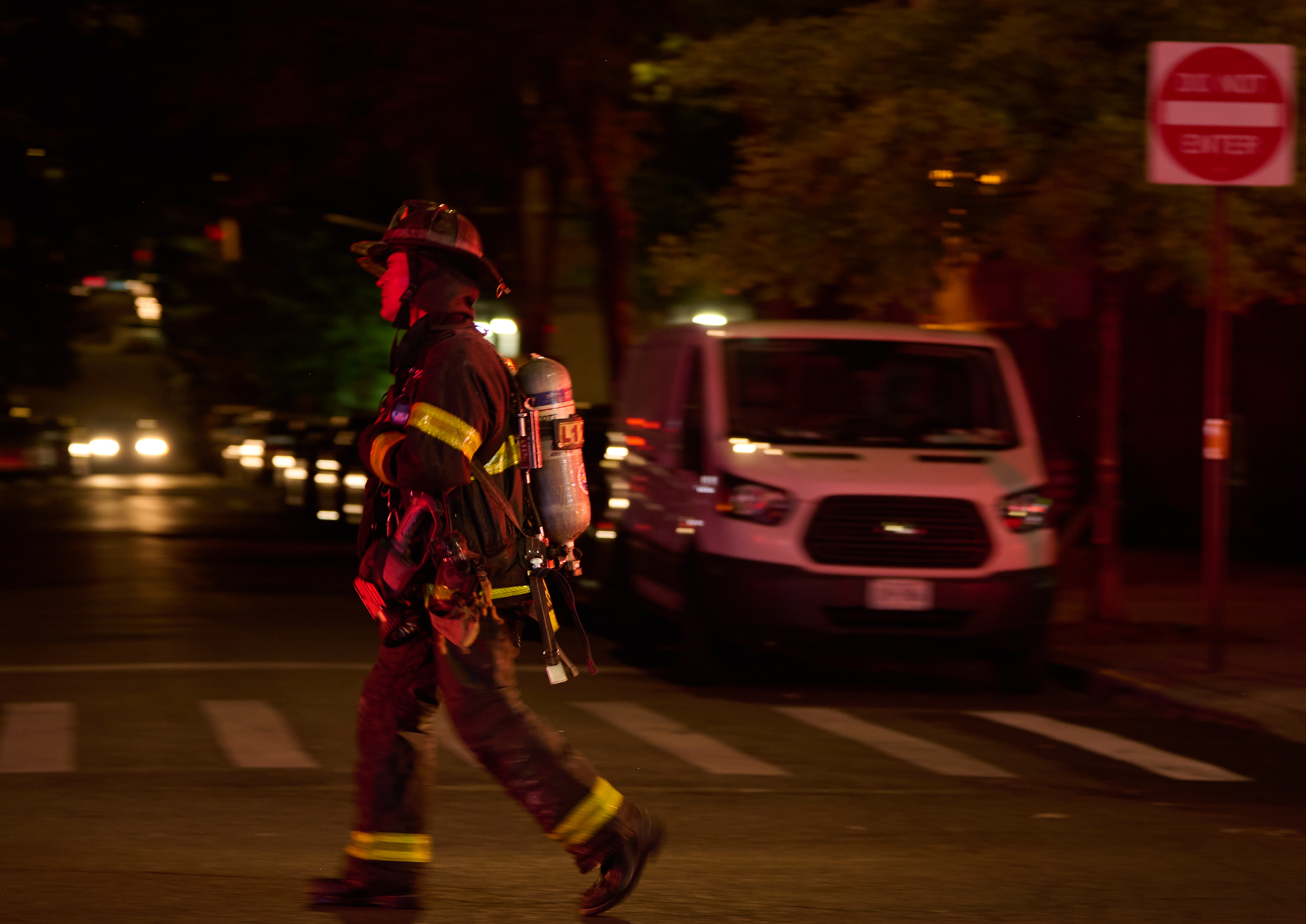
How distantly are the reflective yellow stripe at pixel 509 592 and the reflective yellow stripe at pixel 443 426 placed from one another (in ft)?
1.42

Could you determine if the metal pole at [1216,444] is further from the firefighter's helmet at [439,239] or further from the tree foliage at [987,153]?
the firefighter's helmet at [439,239]

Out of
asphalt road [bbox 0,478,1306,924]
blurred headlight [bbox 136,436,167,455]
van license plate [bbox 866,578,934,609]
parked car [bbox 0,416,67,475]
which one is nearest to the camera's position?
asphalt road [bbox 0,478,1306,924]

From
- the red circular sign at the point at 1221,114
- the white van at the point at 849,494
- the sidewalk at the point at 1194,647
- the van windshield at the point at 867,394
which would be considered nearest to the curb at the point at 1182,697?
the sidewalk at the point at 1194,647

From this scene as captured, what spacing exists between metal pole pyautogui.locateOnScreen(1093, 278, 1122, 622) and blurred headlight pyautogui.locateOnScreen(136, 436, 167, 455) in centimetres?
4012

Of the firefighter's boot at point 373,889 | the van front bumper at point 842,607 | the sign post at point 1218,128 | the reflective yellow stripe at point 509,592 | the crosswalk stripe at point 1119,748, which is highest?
the sign post at point 1218,128

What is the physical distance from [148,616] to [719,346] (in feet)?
18.1

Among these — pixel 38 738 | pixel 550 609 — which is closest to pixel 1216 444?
→ pixel 38 738

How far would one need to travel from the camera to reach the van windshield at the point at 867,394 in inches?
462

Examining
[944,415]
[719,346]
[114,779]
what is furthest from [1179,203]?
[114,779]

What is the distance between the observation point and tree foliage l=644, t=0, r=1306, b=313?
13.0 meters

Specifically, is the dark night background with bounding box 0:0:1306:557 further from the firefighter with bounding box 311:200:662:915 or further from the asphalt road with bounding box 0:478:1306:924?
the firefighter with bounding box 311:200:662:915

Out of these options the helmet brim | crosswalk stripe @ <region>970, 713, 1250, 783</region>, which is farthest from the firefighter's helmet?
crosswalk stripe @ <region>970, 713, 1250, 783</region>

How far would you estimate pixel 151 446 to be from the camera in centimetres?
5181

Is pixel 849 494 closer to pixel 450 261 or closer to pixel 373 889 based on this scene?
pixel 450 261
